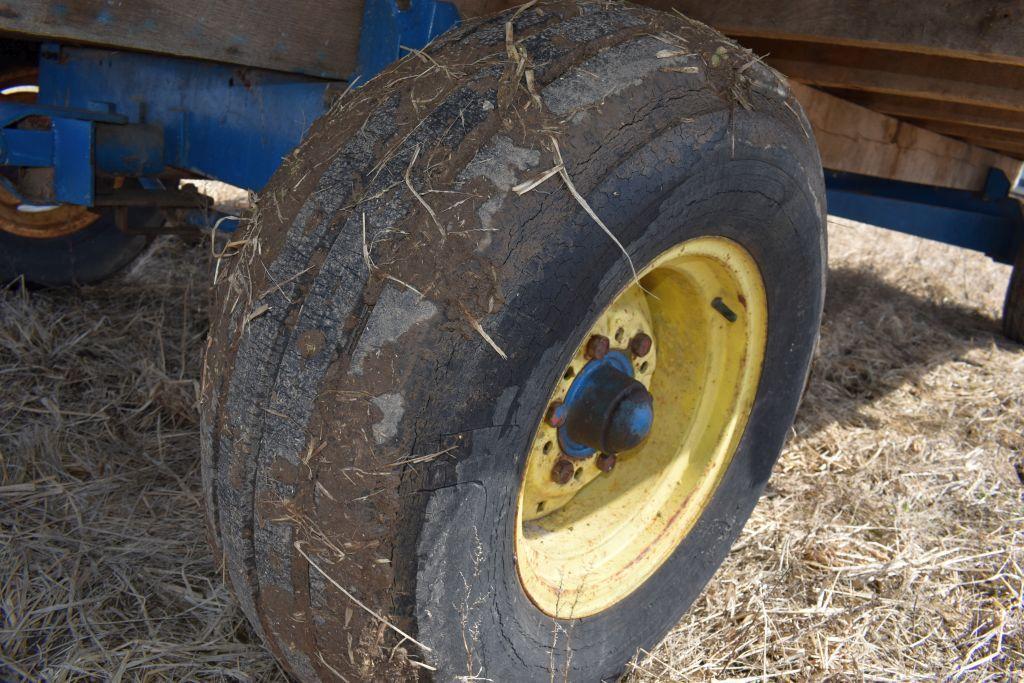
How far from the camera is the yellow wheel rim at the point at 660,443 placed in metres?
A: 1.59

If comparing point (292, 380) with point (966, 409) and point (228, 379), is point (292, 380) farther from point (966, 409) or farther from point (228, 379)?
point (966, 409)

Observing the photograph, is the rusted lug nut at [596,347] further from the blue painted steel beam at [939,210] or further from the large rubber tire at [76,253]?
the blue painted steel beam at [939,210]

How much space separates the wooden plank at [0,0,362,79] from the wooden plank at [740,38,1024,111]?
1.27m

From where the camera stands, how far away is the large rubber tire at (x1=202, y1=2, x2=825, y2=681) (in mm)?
1131

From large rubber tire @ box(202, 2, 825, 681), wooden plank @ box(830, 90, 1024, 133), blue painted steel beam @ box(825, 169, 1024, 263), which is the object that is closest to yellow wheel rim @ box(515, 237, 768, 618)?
large rubber tire @ box(202, 2, 825, 681)

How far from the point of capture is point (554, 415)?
59.5 inches

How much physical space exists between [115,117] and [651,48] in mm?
A: 1352

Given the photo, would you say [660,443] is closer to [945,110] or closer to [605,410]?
[605,410]

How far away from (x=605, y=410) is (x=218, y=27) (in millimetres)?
987

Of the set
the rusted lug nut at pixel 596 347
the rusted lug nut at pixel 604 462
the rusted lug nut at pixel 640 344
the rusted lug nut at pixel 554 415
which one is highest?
the rusted lug nut at pixel 596 347

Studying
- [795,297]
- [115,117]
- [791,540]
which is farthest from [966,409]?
[115,117]

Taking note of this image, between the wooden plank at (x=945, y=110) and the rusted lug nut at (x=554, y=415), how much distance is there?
216 centimetres

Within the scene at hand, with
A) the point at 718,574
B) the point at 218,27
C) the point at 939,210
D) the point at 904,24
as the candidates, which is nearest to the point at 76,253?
the point at 218,27

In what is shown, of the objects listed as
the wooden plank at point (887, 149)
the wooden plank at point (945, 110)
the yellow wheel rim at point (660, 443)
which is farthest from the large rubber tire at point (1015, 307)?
the yellow wheel rim at point (660, 443)
